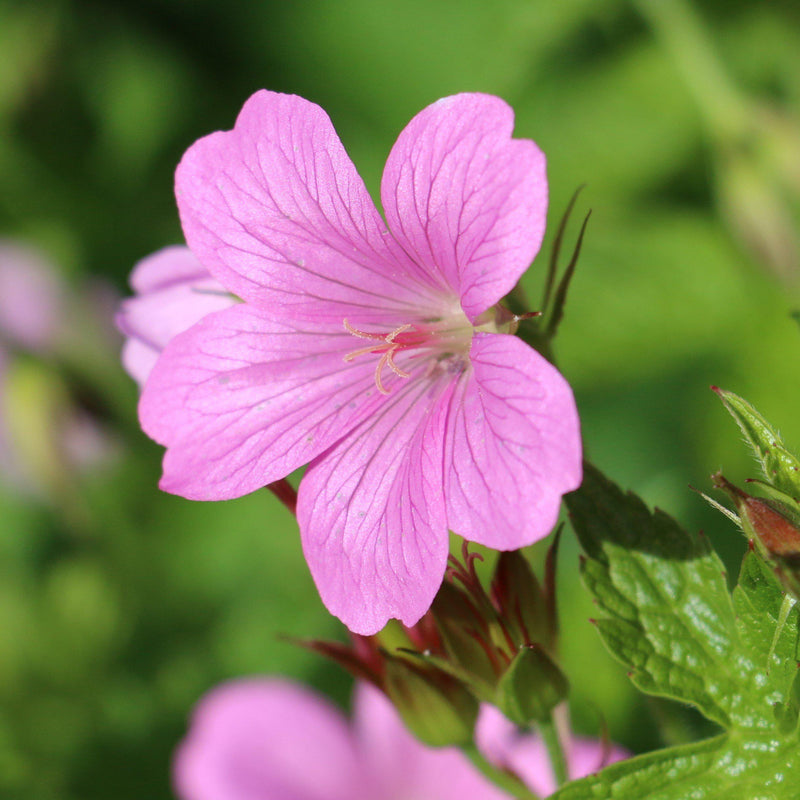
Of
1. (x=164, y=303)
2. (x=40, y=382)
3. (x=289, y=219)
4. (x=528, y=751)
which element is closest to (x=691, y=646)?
(x=289, y=219)

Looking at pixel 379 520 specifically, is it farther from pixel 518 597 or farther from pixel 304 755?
pixel 304 755

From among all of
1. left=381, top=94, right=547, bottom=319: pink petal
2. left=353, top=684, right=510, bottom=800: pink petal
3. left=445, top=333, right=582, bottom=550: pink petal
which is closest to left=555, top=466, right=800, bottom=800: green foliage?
left=445, top=333, right=582, bottom=550: pink petal

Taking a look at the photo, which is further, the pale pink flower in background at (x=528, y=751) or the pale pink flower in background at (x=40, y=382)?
the pale pink flower in background at (x=40, y=382)

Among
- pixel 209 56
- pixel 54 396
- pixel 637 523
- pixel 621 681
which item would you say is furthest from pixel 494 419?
pixel 209 56

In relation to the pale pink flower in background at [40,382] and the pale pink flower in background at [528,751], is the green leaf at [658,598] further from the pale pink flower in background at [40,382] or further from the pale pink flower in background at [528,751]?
the pale pink flower in background at [40,382]

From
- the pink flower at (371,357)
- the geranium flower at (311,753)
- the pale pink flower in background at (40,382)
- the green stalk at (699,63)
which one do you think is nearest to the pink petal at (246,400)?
the pink flower at (371,357)

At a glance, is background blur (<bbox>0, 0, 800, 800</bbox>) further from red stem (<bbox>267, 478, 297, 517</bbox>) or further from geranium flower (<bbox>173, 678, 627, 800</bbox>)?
red stem (<bbox>267, 478, 297, 517</bbox>)

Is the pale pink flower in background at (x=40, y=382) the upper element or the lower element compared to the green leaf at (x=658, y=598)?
upper

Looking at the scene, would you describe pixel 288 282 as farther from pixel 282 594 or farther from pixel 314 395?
pixel 282 594
